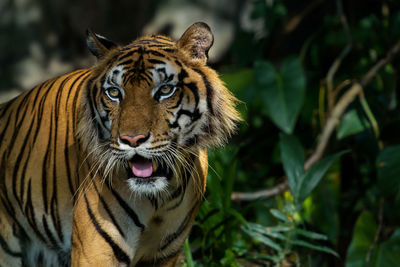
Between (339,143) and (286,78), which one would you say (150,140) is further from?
(339,143)

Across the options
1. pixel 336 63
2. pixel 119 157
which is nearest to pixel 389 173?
pixel 336 63

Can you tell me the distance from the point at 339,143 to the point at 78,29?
146 inches

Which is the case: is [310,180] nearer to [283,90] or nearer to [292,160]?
[292,160]

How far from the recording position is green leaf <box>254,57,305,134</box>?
14.9ft

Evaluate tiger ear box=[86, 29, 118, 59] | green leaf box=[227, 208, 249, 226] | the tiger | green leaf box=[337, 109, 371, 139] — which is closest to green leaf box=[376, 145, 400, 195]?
green leaf box=[337, 109, 371, 139]

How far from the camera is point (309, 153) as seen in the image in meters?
5.09

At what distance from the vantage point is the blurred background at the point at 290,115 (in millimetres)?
3918

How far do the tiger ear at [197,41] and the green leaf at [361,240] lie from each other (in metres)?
2.40

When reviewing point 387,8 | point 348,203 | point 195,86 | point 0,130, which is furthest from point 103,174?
point 387,8

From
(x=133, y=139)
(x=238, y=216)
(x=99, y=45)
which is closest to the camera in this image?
(x=133, y=139)

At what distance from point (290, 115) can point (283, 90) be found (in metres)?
0.25

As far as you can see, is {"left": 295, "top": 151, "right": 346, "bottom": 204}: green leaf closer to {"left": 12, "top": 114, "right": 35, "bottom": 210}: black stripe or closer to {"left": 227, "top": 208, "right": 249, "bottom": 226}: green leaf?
{"left": 227, "top": 208, "right": 249, "bottom": 226}: green leaf

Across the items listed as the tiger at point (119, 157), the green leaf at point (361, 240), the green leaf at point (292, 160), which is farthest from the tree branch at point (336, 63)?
the tiger at point (119, 157)

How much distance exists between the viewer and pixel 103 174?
255 cm
